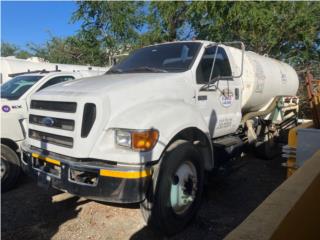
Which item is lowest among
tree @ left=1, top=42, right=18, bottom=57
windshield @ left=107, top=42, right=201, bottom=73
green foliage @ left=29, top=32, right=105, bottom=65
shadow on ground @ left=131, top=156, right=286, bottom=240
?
shadow on ground @ left=131, top=156, right=286, bottom=240

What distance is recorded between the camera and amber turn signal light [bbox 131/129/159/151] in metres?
3.48

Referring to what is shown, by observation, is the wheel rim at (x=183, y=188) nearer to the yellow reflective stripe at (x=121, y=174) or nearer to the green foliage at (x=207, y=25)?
the yellow reflective stripe at (x=121, y=174)

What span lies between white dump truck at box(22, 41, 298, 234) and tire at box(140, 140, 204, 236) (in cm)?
1

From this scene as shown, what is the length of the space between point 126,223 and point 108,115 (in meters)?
1.50

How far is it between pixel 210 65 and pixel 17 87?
12.3ft

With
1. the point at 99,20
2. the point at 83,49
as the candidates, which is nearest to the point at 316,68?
the point at 99,20

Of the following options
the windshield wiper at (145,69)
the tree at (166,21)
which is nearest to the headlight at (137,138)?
the windshield wiper at (145,69)

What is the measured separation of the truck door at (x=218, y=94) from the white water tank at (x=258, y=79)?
36 centimetres

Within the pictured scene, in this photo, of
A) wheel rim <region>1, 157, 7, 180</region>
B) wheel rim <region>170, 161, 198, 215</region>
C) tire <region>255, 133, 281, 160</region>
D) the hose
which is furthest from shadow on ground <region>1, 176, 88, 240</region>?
tire <region>255, 133, 281, 160</region>

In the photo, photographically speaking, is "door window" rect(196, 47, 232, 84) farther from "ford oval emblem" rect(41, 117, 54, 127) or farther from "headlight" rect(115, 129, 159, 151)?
"ford oval emblem" rect(41, 117, 54, 127)

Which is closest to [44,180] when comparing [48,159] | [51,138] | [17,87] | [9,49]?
[48,159]

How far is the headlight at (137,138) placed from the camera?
137 inches

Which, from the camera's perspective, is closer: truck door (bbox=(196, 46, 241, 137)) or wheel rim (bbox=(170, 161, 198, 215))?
wheel rim (bbox=(170, 161, 198, 215))

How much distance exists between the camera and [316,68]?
14.8 metres
